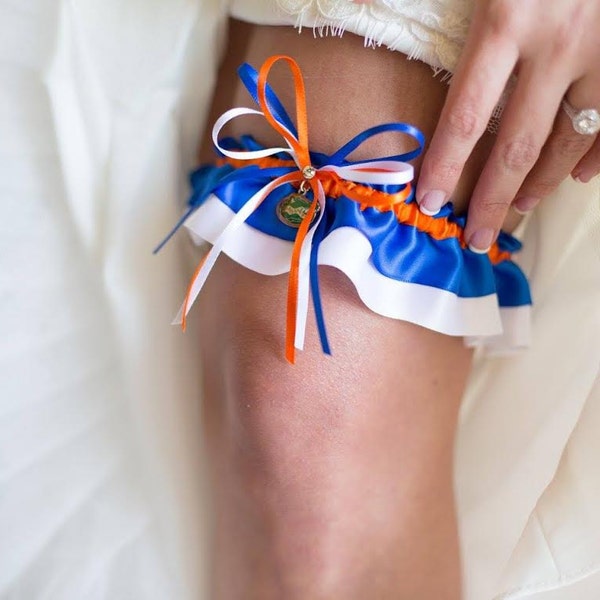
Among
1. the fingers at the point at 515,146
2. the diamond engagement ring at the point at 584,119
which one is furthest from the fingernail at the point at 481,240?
the diamond engagement ring at the point at 584,119

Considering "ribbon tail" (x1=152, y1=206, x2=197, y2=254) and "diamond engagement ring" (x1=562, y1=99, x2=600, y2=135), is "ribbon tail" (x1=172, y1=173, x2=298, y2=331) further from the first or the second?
"diamond engagement ring" (x1=562, y1=99, x2=600, y2=135)

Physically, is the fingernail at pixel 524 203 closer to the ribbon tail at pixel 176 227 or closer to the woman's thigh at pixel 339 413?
the woman's thigh at pixel 339 413

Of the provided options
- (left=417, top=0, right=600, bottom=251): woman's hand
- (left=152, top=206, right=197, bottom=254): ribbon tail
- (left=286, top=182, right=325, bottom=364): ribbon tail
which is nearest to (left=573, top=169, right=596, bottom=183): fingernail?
(left=417, top=0, right=600, bottom=251): woman's hand

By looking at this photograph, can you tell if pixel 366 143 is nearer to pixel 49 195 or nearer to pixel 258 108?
pixel 258 108

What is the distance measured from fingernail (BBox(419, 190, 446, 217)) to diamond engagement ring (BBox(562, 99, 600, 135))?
0.12 meters

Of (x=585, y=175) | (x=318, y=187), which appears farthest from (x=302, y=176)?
(x=585, y=175)

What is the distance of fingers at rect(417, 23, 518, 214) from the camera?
1.89 ft

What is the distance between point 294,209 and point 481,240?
18 centimetres

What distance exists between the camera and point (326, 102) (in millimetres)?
656

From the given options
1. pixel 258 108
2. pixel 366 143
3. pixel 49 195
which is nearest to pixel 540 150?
pixel 366 143

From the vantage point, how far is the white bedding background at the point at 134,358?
0.76m

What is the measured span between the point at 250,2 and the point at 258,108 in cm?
11

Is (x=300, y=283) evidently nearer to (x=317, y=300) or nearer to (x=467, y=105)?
(x=317, y=300)

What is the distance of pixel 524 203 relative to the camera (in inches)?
27.0
